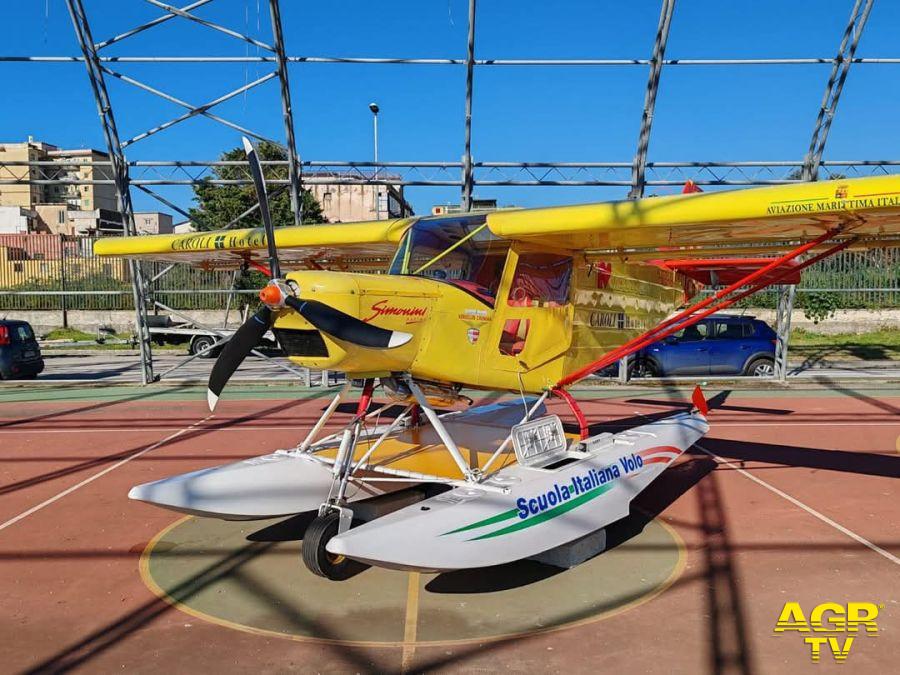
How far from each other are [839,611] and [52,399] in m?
14.7

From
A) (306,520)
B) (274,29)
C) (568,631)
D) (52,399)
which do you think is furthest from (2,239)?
(568,631)

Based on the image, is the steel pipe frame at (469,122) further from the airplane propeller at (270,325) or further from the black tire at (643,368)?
the airplane propeller at (270,325)

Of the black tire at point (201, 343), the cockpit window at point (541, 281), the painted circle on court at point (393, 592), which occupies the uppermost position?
the cockpit window at point (541, 281)

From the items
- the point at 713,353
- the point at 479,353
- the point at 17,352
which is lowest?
the point at 713,353

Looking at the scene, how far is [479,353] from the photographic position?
6.67 metres

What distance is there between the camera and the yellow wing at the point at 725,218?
597 centimetres

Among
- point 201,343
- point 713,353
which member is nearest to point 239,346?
point 713,353

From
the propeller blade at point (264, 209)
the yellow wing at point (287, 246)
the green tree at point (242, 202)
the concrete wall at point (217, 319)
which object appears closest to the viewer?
the propeller blade at point (264, 209)

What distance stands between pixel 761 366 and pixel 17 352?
17.4 meters

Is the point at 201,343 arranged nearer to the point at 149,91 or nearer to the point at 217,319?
the point at 217,319

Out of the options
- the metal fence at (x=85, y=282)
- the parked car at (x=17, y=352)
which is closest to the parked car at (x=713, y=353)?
the parked car at (x=17, y=352)

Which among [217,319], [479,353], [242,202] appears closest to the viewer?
[479,353]

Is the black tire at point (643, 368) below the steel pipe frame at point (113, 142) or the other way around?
below

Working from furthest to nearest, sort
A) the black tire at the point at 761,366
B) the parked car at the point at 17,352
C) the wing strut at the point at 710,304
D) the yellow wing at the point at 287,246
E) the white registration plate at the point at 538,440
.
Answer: the parked car at the point at 17,352 < the black tire at the point at 761,366 < the yellow wing at the point at 287,246 < the wing strut at the point at 710,304 < the white registration plate at the point at 538,440
